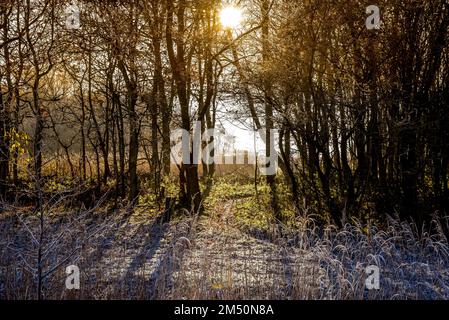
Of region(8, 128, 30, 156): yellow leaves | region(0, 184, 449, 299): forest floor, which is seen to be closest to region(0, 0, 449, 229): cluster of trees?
region(8, 128, 30, 156): yellow leaves

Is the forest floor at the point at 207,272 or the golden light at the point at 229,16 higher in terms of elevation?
the golden light at the point at 229,16

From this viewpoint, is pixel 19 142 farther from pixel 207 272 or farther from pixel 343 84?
pixel 343 84

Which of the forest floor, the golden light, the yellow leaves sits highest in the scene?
the golden light

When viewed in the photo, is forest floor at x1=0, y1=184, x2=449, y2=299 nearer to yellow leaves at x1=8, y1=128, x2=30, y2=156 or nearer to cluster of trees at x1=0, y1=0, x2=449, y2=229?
yellow leaves at x1=8, y1=128, x2=30, y2=156

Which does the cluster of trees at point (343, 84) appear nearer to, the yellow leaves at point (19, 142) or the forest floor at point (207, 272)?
the yellow leaves at point (19, 142)

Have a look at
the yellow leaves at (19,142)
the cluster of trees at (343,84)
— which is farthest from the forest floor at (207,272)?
the cluster of trees at (343,84)

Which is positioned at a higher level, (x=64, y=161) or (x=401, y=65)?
(x=401, y=65)

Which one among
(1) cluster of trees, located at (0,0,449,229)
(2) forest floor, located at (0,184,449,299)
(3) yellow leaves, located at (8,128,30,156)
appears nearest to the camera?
(2) forest floor, located at (0,184,449,299)

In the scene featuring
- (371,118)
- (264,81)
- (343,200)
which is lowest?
(343,200)
